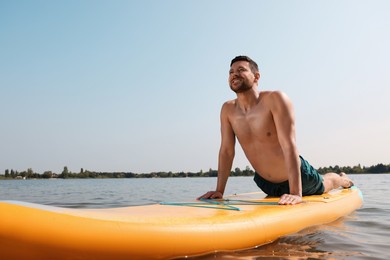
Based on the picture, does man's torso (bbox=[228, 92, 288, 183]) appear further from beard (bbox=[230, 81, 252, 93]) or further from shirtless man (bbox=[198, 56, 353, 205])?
beard (bbox=[230, 81, 252, 93])

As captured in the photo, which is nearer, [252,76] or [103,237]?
[103,237]

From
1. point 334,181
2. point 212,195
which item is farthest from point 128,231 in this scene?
point 334,181

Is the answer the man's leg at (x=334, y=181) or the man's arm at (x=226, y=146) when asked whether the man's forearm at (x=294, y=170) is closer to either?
the man's arm at (x=226, y=146)

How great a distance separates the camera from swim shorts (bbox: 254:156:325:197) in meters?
3.97

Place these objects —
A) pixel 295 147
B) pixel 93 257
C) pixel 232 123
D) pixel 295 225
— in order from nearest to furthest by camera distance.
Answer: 1. pixel 93 257
2. pixel 295 225
3. pixel 295 147
4. pixel 232 123

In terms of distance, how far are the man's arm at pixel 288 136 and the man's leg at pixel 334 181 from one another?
1.54 m

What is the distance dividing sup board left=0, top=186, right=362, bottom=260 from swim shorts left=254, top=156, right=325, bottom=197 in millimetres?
1192

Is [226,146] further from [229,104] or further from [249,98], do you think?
[249,98]

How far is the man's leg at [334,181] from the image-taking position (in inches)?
188

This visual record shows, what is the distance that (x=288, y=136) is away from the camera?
3373mm

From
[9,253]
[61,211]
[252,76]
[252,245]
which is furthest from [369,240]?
[9,253]

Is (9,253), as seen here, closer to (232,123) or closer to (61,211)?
(61,211)

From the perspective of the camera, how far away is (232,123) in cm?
395

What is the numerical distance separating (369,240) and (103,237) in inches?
91.2
